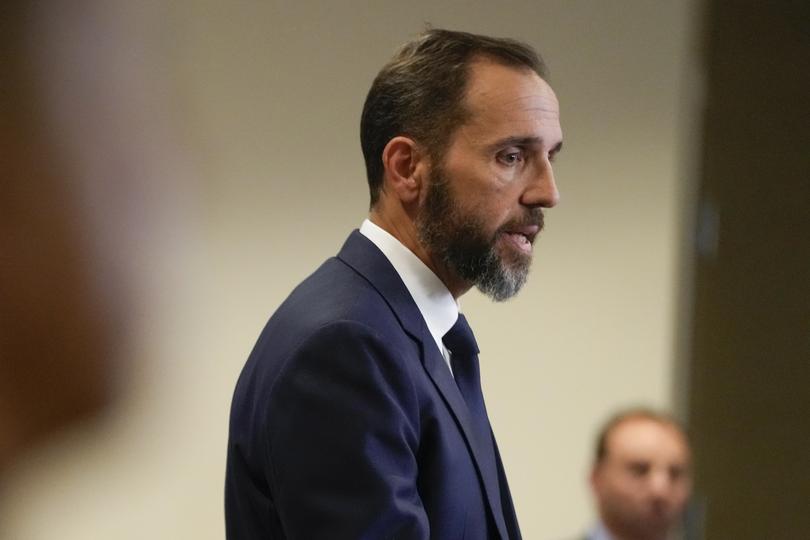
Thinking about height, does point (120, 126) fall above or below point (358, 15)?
Answer: below

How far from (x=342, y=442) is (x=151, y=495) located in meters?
0.62

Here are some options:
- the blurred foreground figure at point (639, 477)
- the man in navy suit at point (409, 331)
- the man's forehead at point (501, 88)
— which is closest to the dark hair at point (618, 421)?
the blurred foreground figure at point (639, 477)

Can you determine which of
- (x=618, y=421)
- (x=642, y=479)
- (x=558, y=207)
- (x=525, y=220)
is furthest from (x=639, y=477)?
(x=525, y=220)

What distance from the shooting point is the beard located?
3.42 feet

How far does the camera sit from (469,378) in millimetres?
1072

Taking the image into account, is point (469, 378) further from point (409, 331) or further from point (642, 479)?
point (642, 479)

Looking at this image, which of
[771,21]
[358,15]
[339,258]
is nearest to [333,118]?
[358,15]

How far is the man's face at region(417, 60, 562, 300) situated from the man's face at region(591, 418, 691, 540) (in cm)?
71

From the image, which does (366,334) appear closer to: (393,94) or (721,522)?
(393,94)

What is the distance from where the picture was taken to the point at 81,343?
184 millimetres

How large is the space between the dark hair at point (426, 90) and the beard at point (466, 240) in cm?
5

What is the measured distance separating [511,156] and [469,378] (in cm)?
23

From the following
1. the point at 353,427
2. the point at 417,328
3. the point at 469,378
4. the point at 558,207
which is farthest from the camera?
the point at 558,207

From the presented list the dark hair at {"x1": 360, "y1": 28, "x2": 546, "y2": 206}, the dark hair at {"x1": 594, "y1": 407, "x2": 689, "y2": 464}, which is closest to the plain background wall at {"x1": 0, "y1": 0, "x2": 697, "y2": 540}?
the dark hair at {"x1": 594, "y1": 407, "x2": 689, "y2": 464}
